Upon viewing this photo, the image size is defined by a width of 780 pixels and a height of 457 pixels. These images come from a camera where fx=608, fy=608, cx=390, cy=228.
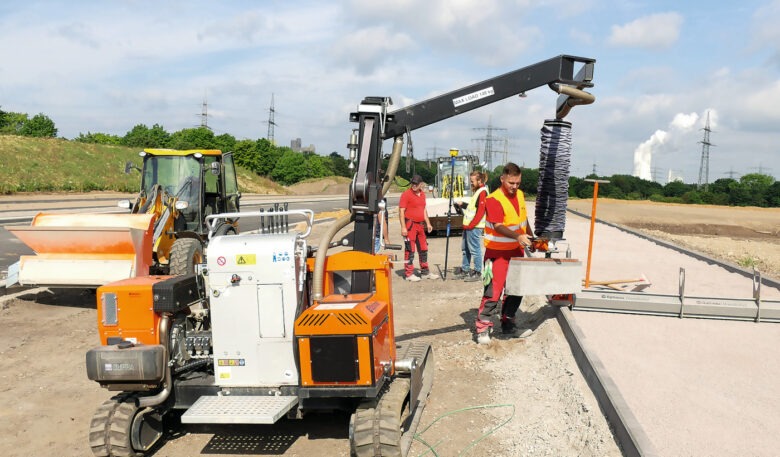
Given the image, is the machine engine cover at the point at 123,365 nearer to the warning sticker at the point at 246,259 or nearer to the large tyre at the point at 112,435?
the large tyre at the point at 112,435

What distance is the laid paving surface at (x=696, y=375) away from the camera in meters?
4.34

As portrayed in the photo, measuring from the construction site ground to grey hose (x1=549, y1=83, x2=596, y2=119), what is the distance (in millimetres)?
2455

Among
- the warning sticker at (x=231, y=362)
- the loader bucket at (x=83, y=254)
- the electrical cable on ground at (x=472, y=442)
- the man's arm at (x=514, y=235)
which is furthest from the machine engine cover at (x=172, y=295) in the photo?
the loader bucket at (x=83, y=254)

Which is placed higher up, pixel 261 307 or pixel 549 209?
pixel 549 209

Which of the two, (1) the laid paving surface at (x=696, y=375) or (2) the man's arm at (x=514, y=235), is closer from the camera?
(1) the laid paving surface at (x=696, y=375)

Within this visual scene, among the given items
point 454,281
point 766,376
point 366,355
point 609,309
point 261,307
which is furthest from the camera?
point 454,281

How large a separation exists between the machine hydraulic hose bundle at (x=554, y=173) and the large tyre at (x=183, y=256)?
521 cm

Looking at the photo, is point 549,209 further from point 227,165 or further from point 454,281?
point 227,165

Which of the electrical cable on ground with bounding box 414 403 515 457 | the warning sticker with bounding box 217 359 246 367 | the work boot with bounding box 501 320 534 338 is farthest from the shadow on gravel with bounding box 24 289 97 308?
the electrical cable on ground with bounding box 414 403 515 457

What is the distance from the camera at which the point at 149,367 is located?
165 inches

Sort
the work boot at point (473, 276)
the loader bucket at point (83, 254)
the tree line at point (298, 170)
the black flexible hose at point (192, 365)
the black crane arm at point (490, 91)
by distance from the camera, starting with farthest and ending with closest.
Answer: the tree line at point (298, 170) → the work boot at point (473, 276) → the loader bucket at point (83, 254) → the black crane arm at point (490, 91) → the black flexible hose at point (192, 365)

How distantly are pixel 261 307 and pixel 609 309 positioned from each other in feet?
16.6

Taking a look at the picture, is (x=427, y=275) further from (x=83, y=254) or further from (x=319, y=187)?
(x=319, y=187)

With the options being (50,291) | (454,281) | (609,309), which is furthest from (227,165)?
(609,309)
